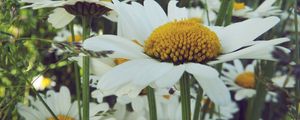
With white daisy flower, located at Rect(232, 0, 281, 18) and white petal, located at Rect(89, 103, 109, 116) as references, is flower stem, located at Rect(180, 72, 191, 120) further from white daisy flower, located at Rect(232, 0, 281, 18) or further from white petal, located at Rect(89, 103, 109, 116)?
white daisy flower, located at Rect(232, 0, 281, 18)

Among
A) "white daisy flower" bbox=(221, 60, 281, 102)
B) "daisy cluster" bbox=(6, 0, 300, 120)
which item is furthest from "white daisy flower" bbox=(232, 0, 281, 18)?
"daisy cluster" bbox=(6, 0, 300, 120)

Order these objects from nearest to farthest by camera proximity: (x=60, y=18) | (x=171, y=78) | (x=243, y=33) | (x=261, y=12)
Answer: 1. (x=171, y=78)
2. (x=243, y=33)
3. (x=60, y=18)
4. (x=261, y=12)

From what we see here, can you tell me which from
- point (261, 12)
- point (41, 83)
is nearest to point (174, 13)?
point (261, 12)

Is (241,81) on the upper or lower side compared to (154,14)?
lower

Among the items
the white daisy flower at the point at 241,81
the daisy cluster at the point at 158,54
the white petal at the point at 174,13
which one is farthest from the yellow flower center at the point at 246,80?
the white petal at the point at 174,13

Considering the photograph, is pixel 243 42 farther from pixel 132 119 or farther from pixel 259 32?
pixel 132 119

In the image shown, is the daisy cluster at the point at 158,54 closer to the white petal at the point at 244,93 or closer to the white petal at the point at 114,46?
the white petal at the point at 114,46

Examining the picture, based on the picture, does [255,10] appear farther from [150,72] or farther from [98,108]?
[150,72]
